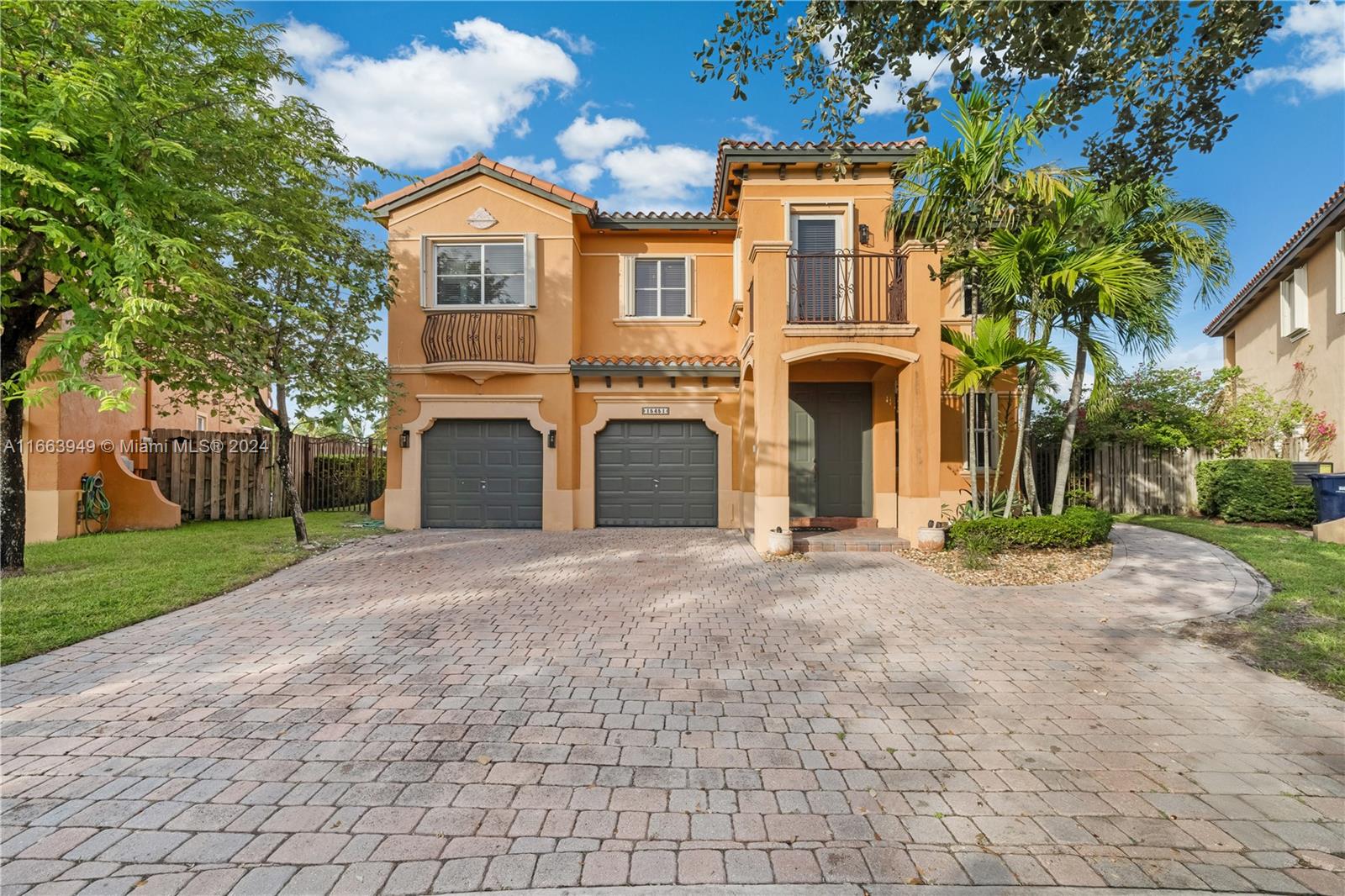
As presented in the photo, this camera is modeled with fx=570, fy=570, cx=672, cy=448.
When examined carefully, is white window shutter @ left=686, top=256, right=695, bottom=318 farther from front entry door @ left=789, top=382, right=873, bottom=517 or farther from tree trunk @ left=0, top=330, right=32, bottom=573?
tree trunk @ left=0, top=330, right=32, bottom=573

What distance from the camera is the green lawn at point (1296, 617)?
4.54 meters

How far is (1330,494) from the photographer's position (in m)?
9.98

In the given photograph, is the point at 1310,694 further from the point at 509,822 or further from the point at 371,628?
the point at 371,628

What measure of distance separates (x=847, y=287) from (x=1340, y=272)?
34.7ft

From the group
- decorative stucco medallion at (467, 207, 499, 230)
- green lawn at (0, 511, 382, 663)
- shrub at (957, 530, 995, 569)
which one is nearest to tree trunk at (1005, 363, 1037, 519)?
shrub at (957, 530, 995, 569)

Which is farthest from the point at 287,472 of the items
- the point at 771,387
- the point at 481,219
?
the point at 771,387

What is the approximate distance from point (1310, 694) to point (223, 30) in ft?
42.5

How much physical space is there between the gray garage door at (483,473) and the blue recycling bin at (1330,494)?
14667 mm

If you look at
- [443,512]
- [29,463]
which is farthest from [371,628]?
[29,463]

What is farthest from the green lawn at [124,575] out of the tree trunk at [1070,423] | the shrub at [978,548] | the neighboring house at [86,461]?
the tree trunk at [1070,423]

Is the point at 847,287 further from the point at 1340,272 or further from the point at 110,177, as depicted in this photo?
the point at 1340,272

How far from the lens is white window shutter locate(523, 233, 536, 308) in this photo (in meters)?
12.5

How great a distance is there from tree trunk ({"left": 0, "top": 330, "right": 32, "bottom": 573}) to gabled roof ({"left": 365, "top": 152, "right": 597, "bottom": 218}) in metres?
6.60

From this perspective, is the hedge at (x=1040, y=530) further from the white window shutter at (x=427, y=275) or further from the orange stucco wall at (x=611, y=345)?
the white window shutter at (x=427, y=275)
